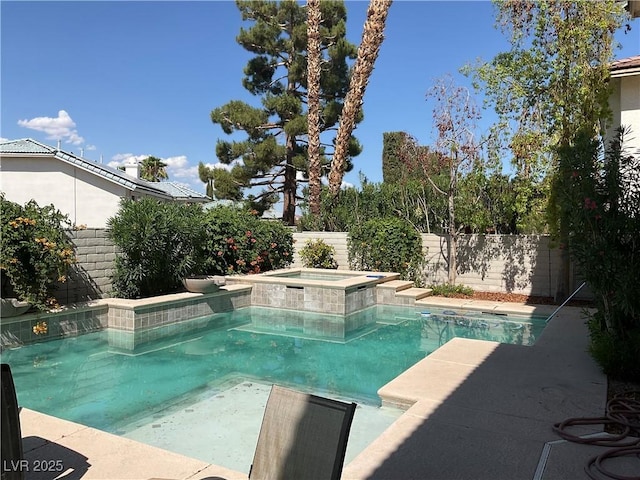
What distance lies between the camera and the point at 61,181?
18.5 meters

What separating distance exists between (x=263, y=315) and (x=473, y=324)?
4568 millimetres

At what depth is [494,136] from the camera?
37.3 feet

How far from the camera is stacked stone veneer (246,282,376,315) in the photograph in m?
10.7

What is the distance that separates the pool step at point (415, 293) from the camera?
37.6ft

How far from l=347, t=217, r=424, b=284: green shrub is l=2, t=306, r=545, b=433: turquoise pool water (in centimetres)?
294

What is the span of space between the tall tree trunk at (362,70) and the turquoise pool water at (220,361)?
831 centimetres

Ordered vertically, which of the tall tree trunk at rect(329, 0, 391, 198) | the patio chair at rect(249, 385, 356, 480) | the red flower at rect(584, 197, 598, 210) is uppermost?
the tall tree trunk at rect(329, 0, 391, 198)

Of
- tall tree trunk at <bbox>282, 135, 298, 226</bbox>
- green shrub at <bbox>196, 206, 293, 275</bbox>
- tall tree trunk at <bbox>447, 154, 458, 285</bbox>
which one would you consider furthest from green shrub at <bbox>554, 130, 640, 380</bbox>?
tall tree trunk at <bbox>282, 135, 298, 226</bbox>

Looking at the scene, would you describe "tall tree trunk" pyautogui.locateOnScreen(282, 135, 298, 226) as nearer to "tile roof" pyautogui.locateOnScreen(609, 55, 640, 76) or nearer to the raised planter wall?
the raised planter wall

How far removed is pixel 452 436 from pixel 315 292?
291 inches

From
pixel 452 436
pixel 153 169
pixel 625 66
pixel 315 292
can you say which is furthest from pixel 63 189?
pixel 153 169

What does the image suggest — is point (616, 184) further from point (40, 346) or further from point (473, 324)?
point (40, 346)

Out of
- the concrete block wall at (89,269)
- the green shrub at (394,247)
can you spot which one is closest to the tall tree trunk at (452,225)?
the green shrub at (394,247)

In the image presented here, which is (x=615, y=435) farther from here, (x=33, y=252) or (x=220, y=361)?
(x=33, y=252)
